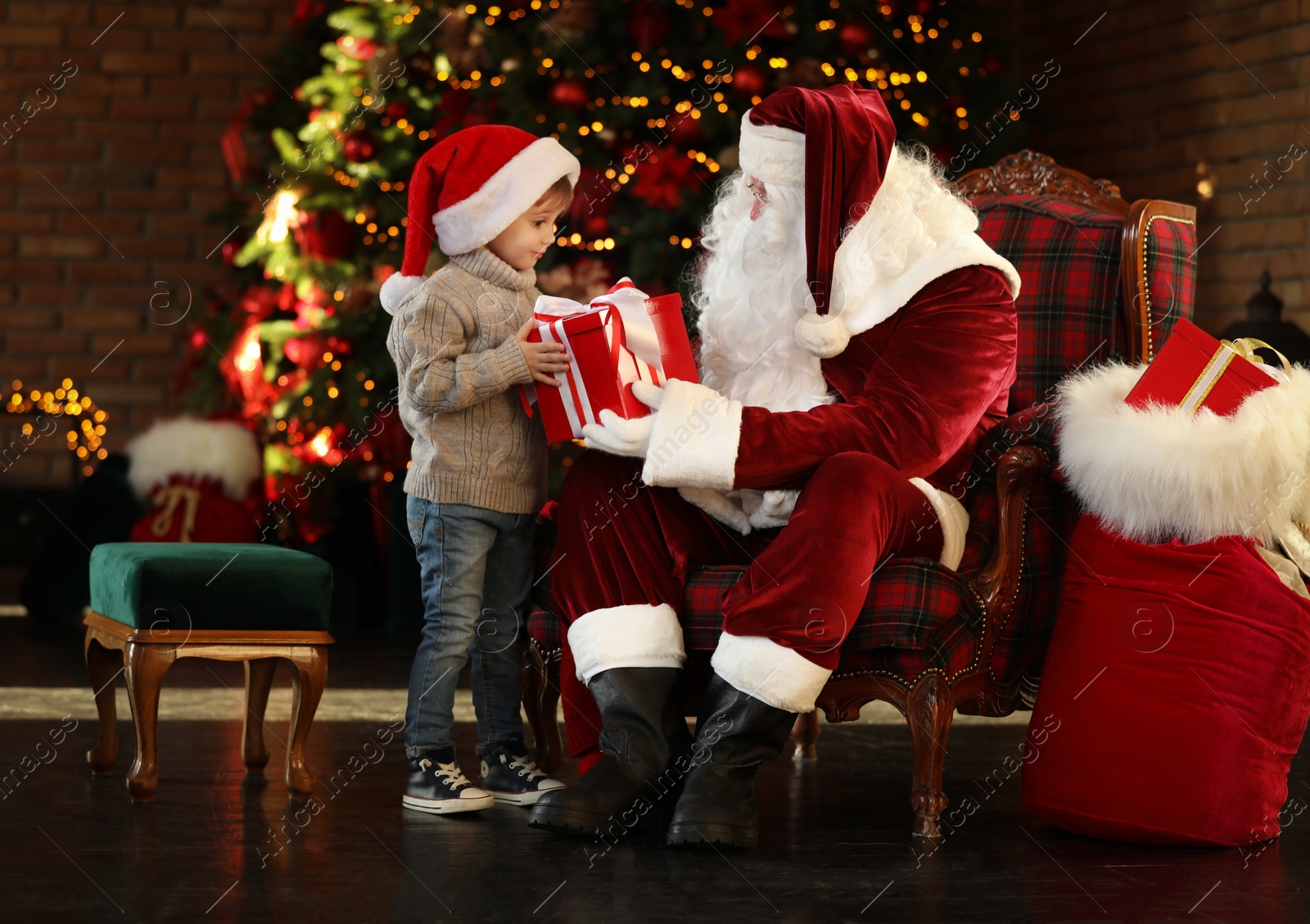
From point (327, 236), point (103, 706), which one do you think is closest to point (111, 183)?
point (327, 236)

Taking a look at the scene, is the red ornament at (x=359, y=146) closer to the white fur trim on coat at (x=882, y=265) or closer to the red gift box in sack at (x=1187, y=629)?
the white fur trim on coat at (x=882, y=265)

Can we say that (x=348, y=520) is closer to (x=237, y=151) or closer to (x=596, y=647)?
(x=237, y=151)

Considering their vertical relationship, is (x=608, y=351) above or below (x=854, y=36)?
below

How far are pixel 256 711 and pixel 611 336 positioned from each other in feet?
3.48

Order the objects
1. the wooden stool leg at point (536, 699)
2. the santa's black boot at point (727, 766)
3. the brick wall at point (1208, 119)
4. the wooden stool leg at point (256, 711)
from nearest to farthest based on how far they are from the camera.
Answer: the santa's black boot at point (727, 766) → the wooden stool leg at point (536, 699) → the wooden stool leg at point (256, 711) → the brick wall at point (1208, 119)

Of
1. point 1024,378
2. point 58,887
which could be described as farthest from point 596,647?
point 1024,378

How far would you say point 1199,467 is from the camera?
7.52 ft

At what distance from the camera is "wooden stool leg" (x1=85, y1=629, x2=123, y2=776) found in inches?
108

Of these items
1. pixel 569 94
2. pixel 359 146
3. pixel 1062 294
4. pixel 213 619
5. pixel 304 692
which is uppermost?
pixel 569 94

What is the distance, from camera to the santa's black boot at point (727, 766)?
219cm

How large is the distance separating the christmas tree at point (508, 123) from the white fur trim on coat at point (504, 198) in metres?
1.40

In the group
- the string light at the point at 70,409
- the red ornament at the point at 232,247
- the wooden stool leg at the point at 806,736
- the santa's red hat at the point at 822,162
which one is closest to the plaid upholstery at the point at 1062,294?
the santa's red hat at the point at 822,162

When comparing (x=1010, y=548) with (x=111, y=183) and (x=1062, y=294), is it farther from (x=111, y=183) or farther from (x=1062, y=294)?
(x=111, y=183)

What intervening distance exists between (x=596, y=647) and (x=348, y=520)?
2871 mm
